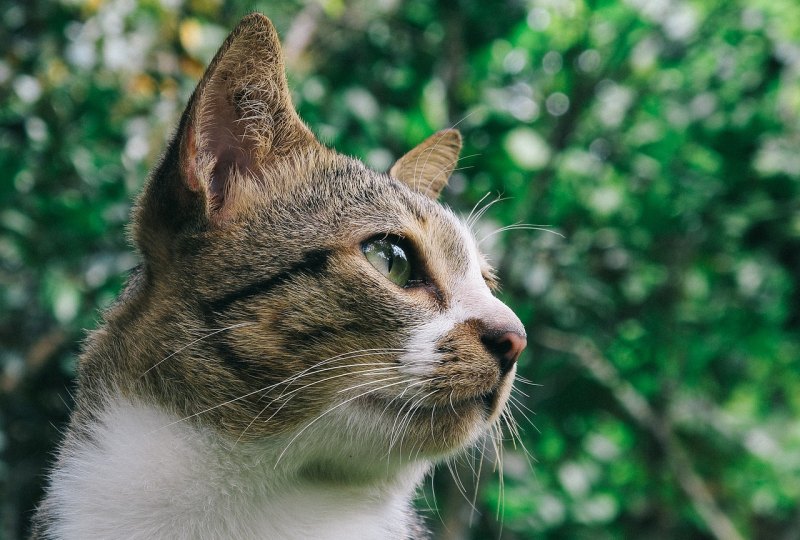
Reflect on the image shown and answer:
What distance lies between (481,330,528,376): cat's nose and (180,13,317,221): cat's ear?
0.78 m

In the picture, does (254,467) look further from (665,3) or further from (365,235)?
(665,3)

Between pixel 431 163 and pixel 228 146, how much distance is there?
910mm

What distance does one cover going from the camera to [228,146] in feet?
6.92

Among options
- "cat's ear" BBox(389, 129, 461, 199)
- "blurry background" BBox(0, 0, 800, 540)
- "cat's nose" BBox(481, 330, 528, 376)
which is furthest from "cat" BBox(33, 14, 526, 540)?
"blurry background" BBox(0, 0, 800, 540)

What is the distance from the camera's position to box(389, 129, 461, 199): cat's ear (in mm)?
2725

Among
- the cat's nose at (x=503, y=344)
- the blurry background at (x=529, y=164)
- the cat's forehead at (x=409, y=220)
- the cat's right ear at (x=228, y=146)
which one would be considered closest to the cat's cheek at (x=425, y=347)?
the cat's nose at (x=503, y=344)

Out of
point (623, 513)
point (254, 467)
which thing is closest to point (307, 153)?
point (254, 467)

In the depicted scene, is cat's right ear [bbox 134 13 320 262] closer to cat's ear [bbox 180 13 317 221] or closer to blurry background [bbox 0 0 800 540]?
cat's ear [bbox 180 13 317 221]

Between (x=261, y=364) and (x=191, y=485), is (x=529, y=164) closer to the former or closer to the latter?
(x=261, y=364)

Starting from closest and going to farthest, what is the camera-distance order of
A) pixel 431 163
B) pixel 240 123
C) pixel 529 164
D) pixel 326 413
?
pixel 326 413 < pixel 240 123 < pixel 431 163 < pixel 529 164

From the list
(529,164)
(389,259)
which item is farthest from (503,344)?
(529,164)

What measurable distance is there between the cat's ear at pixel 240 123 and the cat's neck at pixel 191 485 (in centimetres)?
60

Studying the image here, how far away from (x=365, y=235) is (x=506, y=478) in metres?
2.82

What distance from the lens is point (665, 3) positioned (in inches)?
152
